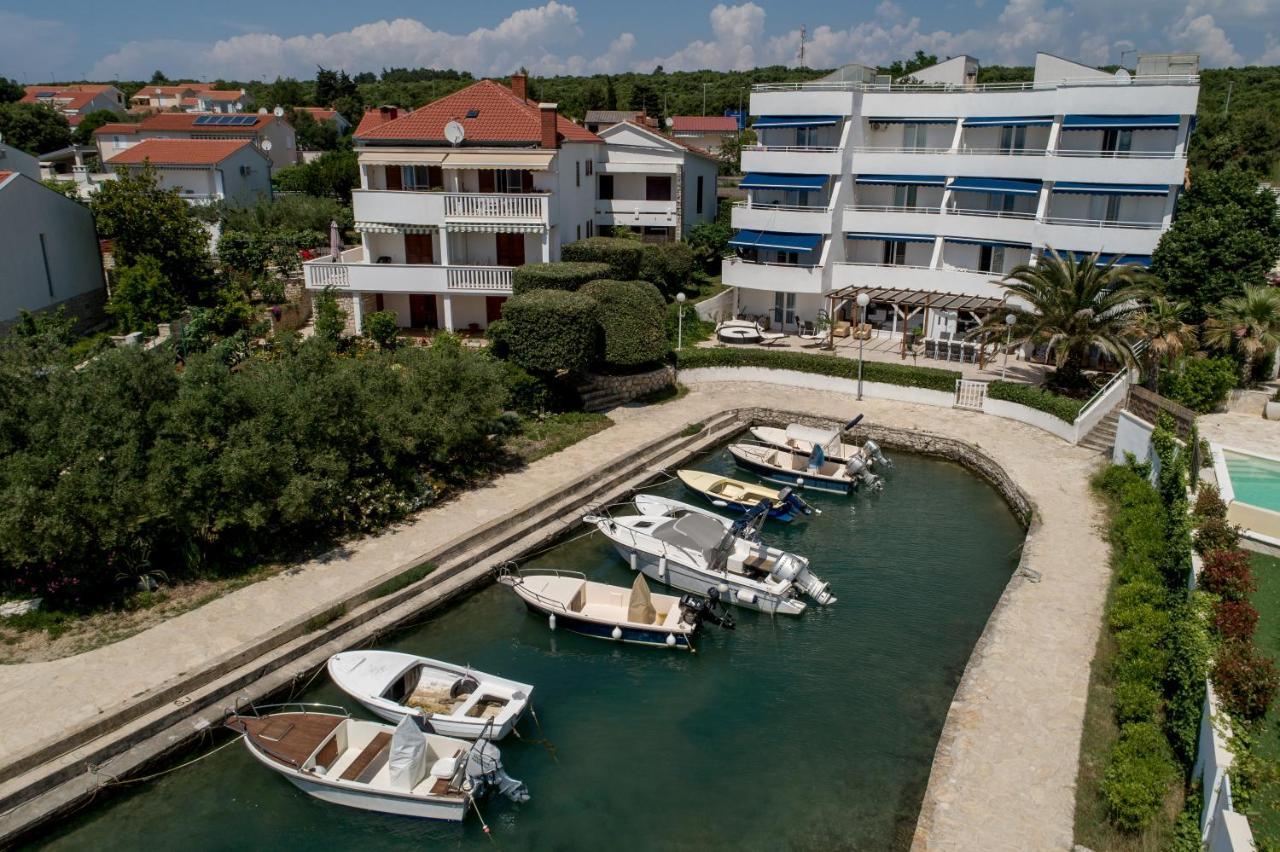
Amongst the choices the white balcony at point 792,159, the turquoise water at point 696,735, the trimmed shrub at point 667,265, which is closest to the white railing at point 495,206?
the trimmed shrub at point 667,265

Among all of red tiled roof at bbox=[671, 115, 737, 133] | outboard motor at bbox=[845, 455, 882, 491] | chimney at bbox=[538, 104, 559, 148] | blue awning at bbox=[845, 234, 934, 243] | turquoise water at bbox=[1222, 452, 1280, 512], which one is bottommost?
outboard motor at bbox=[845, 455, 882, 491]

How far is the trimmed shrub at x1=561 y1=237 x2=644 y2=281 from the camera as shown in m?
38.3

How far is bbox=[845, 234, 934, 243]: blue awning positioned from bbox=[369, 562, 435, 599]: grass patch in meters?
28.7

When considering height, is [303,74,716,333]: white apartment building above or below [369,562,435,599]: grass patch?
above

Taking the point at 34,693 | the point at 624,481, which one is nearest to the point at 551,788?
the point at 34,693

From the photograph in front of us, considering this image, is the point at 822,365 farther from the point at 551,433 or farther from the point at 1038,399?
the point at 551,433

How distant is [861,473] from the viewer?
2936 cm

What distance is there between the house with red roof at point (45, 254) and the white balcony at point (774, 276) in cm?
3013

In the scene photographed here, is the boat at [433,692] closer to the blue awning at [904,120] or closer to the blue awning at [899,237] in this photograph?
the blue awning at [899,237]

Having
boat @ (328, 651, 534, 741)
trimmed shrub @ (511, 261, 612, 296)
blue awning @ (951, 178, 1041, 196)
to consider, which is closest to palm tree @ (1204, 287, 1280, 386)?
blue awning @ (951, 178, 1041, 196)

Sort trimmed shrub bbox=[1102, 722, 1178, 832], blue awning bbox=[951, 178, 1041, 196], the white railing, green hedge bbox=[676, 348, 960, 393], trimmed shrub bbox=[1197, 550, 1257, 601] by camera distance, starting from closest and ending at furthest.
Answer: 1. trimmed shrub bbox=[1102, 722, 1178, 832]
2. trimmed shrub bbox=[1197, 550, 1257, 601]
3. green hedge bbox=[676, 348, 960, 393]
4. blue awning bbox=[951, 178, 1041, 196]
5. the white railing

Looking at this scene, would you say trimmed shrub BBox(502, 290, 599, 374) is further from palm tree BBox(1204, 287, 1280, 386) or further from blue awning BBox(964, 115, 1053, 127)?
palm tree BBox(1204, 287, 1280, 386)

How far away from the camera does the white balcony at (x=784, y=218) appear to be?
4119cm

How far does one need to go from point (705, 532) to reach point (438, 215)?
21.9 m
